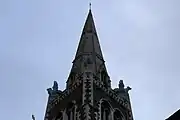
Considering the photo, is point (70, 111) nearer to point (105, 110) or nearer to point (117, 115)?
point (105, 110)

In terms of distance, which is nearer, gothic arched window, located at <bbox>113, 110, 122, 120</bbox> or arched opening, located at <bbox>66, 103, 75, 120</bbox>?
arched opening, located at <bbox>66, 103, 75, 120</bbox>

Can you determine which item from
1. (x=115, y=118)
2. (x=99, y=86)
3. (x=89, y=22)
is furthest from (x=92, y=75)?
(x=89, y=22)

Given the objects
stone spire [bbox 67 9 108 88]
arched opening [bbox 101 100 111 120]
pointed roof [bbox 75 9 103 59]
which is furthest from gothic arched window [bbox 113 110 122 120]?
pointed roof [bbox 75 9 103 59]

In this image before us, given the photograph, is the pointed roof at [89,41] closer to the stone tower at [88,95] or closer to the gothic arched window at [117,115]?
the stone tower at [88,95]

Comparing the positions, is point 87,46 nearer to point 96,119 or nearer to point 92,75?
point 92,75

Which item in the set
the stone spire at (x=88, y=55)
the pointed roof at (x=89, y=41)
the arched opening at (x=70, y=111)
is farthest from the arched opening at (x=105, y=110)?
the pointed roof at (x=89, y=41)

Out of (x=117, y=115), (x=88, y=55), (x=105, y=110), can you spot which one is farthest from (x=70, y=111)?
(x=88, y=55)

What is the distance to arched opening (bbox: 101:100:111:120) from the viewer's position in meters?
44.5

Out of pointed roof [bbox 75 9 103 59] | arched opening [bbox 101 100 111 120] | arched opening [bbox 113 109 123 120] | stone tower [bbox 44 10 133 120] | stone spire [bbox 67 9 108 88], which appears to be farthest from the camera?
pointed roof [bbox 75 9 103 59]

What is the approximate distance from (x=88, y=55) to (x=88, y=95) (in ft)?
21.1

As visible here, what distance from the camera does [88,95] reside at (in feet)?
145

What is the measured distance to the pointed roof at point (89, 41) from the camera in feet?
167

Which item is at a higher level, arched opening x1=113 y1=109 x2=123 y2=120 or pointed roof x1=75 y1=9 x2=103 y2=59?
pointed roof x1=75 y1=9 x2=103 y2=59

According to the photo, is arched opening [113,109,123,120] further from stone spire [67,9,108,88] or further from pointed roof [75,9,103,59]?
pointed roof [75,9,103,59]
